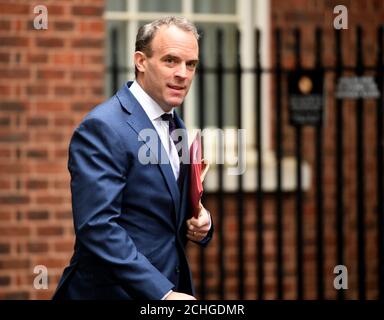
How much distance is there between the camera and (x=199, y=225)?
3.35m

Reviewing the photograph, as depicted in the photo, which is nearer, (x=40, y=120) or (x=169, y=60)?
(x=169, y=60)

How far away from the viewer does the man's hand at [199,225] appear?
3.35 metres

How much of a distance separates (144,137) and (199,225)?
1.32ft

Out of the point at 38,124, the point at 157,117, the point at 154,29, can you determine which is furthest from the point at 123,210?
the point at 38,124

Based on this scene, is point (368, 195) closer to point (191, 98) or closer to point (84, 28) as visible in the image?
point (191, 98)

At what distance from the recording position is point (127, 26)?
6.86m

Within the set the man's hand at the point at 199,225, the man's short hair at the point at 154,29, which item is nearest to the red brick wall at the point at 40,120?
the man's hand at the point at 199,225

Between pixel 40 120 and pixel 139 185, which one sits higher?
pixel 40 120

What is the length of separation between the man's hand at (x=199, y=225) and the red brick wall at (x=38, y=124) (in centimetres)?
271

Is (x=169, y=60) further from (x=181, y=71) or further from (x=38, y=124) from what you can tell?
(x=38, y=124)

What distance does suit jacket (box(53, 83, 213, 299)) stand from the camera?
302 cm

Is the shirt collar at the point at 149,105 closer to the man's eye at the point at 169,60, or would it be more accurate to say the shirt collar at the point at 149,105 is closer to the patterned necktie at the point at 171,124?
the patterned necktie at the point at 171,124
